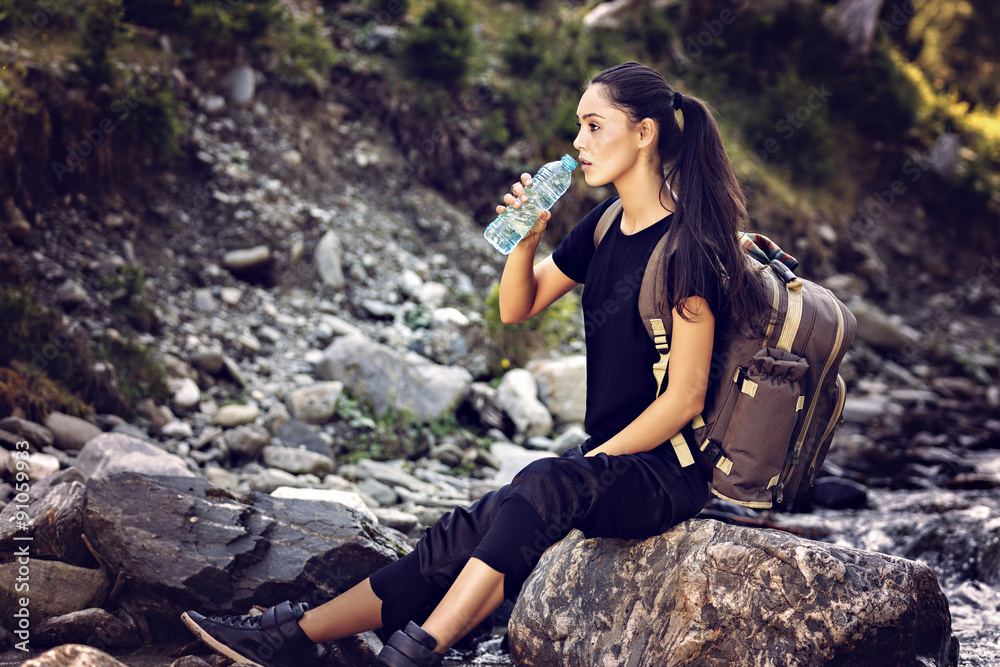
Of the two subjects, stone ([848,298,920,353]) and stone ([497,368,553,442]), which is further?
stone ([848,298,920,353])

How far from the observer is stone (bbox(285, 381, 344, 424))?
5.12 meters

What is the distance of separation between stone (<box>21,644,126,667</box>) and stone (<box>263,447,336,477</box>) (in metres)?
2.30

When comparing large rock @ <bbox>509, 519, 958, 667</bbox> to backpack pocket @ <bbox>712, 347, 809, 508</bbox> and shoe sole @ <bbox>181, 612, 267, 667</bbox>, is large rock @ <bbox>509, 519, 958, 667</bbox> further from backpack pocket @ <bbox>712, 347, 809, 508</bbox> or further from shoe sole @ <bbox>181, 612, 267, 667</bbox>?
shoe sole @ <bbox>181, 612, 267, 667</bbox>

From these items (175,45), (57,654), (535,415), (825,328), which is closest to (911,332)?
(535,415)

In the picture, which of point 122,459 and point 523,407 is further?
point 523,407

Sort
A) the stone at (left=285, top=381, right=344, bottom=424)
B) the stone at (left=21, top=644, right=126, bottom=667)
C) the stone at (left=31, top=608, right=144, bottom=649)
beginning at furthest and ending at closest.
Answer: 1. the stone at (left=285, top=381, right=344, bottom=424)
2. the stone at (left=31, top=608, right=144, bottom=649)
3. the stone at (left=21, top=644, right=126, bottom=667)

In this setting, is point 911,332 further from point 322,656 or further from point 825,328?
point 322,656

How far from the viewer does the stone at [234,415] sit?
4793 mm

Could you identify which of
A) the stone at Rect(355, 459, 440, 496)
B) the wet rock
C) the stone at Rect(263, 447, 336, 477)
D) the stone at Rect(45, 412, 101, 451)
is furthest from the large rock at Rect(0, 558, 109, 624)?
the wet rock

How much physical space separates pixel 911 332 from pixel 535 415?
743 centimetres

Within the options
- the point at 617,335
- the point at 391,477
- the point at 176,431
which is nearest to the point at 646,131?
the point at 617,335

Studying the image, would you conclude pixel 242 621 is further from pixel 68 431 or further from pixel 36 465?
pixel 68 431

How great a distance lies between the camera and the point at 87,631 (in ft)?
8.19

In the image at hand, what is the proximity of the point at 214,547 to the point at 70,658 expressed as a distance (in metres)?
0.77
